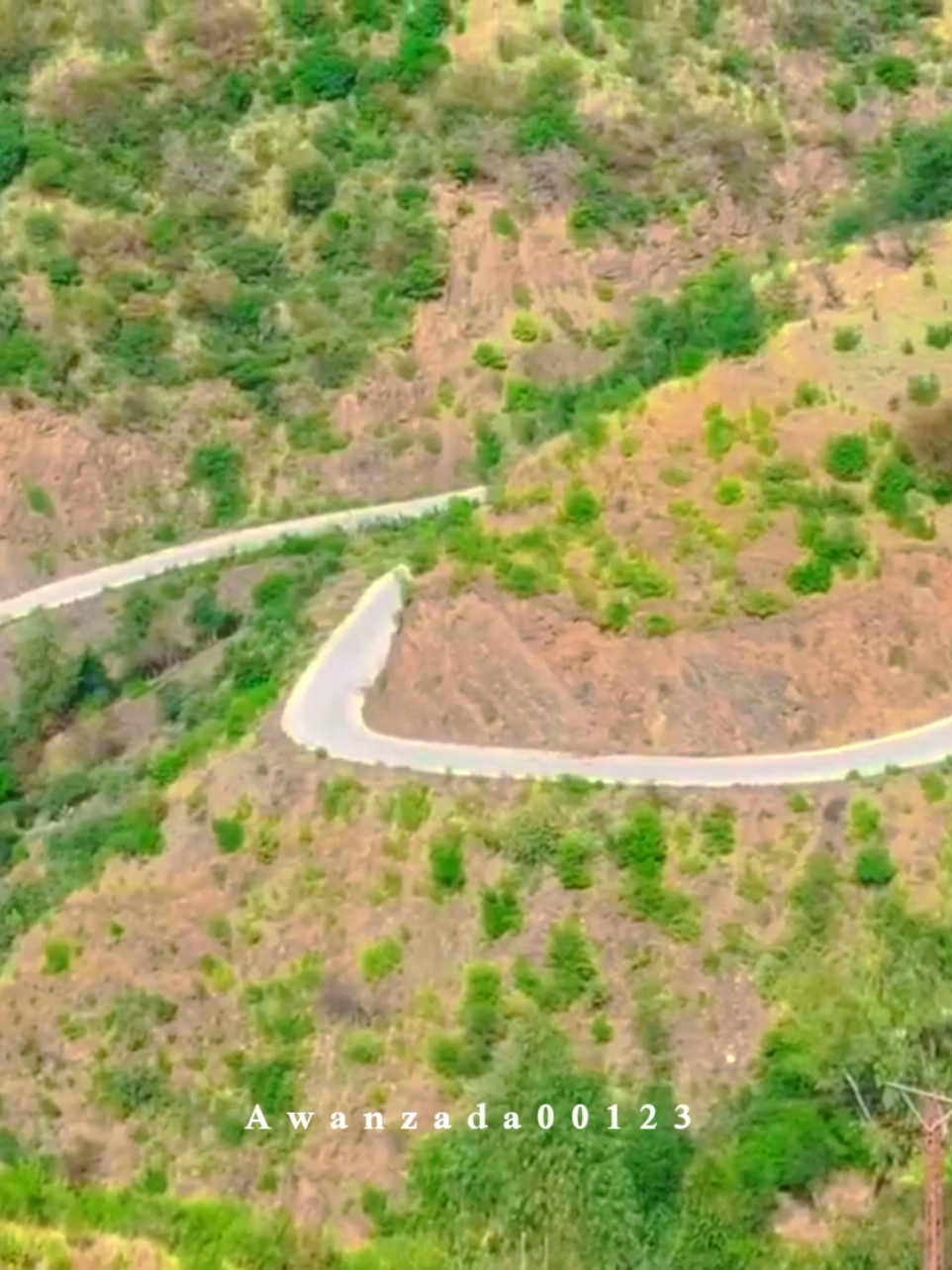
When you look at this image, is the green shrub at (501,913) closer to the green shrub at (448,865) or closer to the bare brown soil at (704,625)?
the green shrub at (448,865)

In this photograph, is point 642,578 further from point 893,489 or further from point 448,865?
point 448,865

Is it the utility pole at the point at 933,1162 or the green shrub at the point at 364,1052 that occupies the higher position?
the utility pole at the point at 933,1162

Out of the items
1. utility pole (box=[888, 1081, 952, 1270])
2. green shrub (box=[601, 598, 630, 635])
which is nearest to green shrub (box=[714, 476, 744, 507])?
green shrub (box=[601, 598, 630, 635])

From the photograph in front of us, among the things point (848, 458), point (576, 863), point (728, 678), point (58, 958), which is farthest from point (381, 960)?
point (848, 458)

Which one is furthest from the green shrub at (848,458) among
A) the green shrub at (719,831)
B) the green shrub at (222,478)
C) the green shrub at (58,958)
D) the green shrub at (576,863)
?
the green shrub at (222,478)

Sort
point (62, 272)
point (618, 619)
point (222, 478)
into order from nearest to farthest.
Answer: point (618, 619)
point (222, 478)
point (62, 272)
